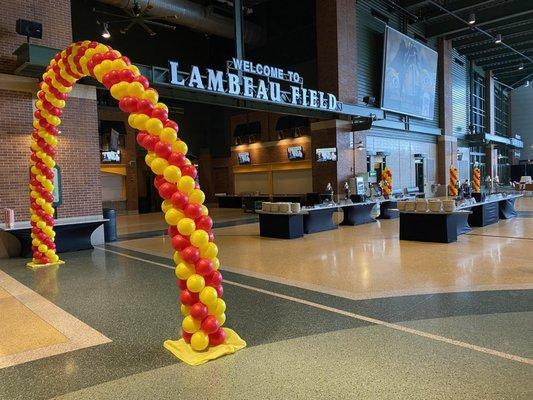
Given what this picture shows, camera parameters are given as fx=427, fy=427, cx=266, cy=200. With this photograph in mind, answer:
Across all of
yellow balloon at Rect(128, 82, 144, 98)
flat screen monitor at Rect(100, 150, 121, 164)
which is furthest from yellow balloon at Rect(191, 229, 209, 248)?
flat screen monitor at Rect(100, 150, 121, 164)

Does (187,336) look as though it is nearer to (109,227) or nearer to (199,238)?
(199,238)

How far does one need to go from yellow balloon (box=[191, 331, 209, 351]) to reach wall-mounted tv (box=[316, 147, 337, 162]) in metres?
12.9

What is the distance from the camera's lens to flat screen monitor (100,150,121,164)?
18.3m

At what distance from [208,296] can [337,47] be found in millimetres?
13707

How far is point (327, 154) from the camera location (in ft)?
51.9

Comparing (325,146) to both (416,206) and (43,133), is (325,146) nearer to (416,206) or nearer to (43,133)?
(416,206)

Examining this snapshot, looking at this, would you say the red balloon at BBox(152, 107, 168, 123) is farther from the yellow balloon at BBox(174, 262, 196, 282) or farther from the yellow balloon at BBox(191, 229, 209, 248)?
the yellow balloon at BBox(174, 262, 196, 282)

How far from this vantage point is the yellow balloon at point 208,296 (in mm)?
3557

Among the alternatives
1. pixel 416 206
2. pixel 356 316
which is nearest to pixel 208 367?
pixel 356 316

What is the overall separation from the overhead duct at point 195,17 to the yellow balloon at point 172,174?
36.3ft

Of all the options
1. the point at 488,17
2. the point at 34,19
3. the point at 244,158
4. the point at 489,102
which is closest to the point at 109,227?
the point at 34,19

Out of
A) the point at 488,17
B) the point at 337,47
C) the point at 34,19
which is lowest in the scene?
the point at 34,19

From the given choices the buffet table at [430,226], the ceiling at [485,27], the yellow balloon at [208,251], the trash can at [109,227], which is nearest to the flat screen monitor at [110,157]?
the trash can at [109,227]

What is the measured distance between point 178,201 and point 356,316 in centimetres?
214
